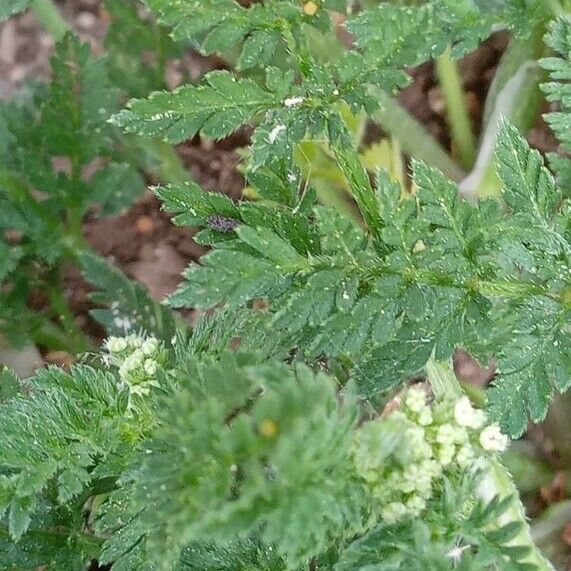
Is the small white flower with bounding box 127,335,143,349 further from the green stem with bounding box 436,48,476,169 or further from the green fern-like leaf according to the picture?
the green stem with bounding box 436,48,476,169

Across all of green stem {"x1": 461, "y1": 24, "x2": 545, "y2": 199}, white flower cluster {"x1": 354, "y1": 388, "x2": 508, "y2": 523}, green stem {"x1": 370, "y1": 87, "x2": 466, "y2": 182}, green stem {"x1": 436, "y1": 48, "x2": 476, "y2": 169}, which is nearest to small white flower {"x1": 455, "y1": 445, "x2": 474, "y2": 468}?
white flower cluster {"x1": 354, "y1": 388, "x2": 508, "y2": 523}

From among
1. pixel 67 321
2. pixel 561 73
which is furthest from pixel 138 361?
pixel 67 321

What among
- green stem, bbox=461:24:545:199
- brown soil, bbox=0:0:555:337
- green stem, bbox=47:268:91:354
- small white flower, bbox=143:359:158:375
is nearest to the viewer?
small white flower, bbox=143:359:158:375

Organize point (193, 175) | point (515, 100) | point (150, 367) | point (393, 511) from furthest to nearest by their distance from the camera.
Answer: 1. point (193, 175)
2. point (515, 100)
3. point (150, 367)
4. point (393, 511)

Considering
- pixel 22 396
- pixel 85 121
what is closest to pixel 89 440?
pixel 22 396

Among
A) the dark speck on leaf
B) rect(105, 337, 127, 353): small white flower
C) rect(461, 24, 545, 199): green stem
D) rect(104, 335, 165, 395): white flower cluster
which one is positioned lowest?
rect(461, 24, 545, 199): green stem

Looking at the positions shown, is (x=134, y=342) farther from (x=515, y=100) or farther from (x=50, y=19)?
(x=50, y=19)
